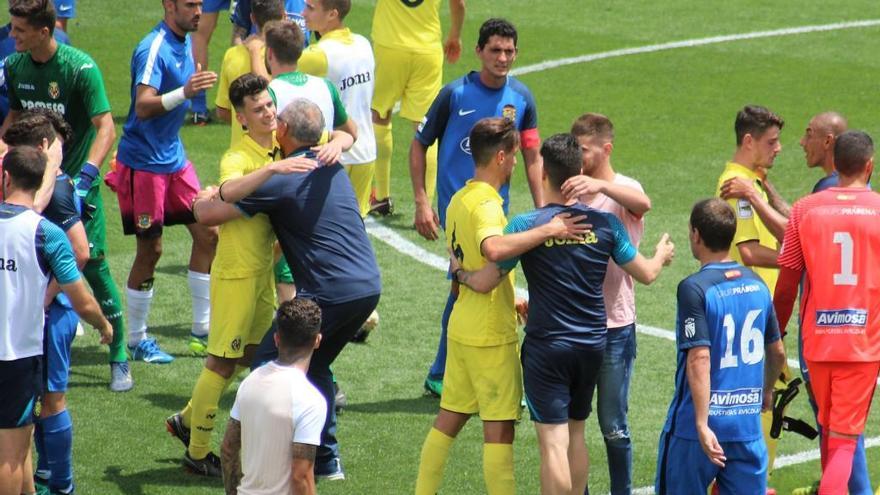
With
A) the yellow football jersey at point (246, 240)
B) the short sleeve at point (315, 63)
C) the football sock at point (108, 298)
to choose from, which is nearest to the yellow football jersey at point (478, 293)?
the yellow football jersey at point (246, 240)

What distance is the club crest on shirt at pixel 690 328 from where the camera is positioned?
7292 millimetres

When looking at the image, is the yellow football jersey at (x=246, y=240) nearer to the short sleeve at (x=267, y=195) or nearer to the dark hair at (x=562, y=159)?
the short sleeve at (x=267, y=195)

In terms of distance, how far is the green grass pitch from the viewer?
930 cm

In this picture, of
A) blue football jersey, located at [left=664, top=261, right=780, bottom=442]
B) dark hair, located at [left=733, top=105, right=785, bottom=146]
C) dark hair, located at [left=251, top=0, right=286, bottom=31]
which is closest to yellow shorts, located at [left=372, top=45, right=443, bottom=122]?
dark hair, located at [left=251, top=0, right=286, bottom=31]

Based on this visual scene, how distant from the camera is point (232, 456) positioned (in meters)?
6.98

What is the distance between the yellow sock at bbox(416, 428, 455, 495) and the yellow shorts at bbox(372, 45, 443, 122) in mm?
6549

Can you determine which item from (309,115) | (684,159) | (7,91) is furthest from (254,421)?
(684,159)

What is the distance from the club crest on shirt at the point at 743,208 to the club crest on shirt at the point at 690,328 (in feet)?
4.57

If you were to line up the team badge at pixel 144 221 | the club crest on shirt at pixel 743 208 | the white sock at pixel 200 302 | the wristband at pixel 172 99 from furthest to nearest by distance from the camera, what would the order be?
the white sock at pixel 200 302
the team badge at pixel 144 221
the wristband at pixel 172 99
the club crest on shirt at pixel 743 208

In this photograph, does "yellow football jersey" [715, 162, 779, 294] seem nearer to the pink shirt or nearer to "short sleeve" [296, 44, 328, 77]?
the pink shirt

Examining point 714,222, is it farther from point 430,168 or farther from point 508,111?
point 430,168

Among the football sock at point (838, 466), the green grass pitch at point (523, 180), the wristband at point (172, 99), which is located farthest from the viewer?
the wristband at point (172, 99)

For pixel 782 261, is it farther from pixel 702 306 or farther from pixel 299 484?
pixel 299 484

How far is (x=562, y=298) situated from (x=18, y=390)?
113 inches
